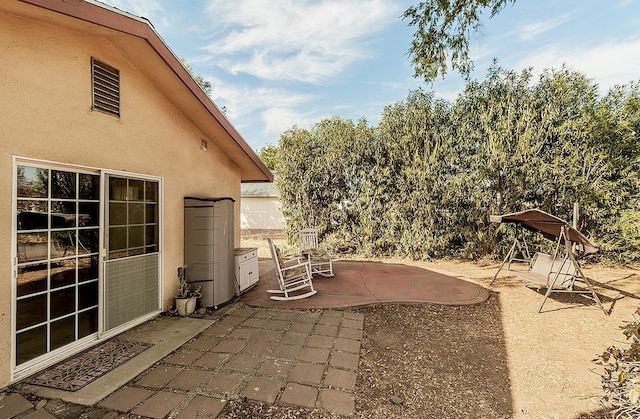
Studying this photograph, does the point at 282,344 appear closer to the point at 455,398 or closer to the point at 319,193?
the point at 455,398

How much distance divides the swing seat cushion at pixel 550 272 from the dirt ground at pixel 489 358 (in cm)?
42

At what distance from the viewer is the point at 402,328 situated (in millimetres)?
4387

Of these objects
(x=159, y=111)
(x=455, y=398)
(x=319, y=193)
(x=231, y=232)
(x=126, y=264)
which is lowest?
(x=455, y=398)

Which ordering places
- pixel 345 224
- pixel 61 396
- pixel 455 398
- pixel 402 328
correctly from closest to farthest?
pixel 61 396 < pixel 455 398 < pixel 402 328 < pixel 345 224

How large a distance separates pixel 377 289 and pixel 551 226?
3.80 meters

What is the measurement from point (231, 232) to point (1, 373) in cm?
322

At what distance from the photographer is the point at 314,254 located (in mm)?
7160

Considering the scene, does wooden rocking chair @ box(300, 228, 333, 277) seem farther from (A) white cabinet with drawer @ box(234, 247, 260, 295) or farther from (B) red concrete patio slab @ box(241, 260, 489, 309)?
(A) white cabinet with drawer @ box(234, 247, 260, 295)

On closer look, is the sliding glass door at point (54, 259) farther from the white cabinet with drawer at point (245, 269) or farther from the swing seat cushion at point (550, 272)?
the swing seat cushion at point (550, 272)

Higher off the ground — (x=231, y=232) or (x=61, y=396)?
(x=231, y=232)

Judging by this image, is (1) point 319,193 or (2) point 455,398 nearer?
(2) point 455,398

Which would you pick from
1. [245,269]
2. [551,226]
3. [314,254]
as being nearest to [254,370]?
[245,269]

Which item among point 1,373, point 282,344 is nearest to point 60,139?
point 1,373

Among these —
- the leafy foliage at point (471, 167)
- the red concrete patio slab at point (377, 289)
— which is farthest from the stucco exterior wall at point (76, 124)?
the leafy foliage at point (471, 167)
